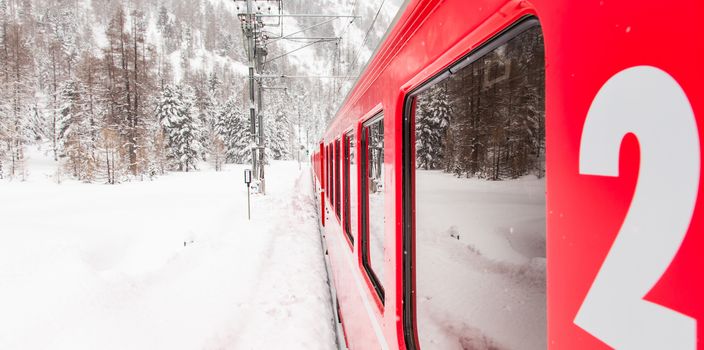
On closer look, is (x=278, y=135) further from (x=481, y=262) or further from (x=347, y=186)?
(x=481, y=262)

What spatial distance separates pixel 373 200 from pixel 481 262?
4.19 feet

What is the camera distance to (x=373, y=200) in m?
2.40

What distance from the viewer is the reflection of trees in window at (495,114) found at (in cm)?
87

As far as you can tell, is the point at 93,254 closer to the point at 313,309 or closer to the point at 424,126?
the point at 313,309

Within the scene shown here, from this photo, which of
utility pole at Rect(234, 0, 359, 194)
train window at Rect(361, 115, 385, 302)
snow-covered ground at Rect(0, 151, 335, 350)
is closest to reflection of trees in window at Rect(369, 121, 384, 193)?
train window at Rect(361, 115, 385, 302)

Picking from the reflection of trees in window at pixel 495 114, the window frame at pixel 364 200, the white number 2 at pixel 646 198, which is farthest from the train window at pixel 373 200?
the white number 2 at pixel 646 198

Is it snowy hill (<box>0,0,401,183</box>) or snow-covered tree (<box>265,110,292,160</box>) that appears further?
snow-covered tree (<box>265,110,292,160</box>)

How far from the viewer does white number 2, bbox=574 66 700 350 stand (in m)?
0.43

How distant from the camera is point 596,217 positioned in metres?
0.56

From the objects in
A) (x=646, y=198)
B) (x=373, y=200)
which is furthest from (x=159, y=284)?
(x=646, y=198)

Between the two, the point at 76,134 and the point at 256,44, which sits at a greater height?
the point at 256,44

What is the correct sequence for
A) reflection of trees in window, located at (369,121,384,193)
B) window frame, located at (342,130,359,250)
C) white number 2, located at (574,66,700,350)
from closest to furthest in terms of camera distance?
white number 2, located at (574,66,700,350) → reflection of trees in window, located at (369,121,384,193) → window frame, located at (342,130,359,250)

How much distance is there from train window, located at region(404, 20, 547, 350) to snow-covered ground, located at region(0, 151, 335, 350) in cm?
299

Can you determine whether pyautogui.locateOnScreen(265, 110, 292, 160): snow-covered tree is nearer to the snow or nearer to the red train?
the red train
